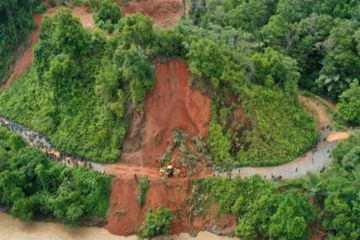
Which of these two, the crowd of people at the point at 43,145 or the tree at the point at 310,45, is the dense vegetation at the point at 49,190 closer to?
the crowd of people at the point at 43,145

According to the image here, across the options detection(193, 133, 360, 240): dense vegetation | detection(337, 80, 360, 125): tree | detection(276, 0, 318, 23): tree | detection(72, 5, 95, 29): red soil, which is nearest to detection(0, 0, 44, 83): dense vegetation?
detection(72, 5, 95, 29): red soil

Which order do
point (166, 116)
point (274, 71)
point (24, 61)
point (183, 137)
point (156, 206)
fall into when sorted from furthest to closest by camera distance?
point (24, 61)
point (274, 71)
point (166, 116)
point (183, 137)
point (156, 206)

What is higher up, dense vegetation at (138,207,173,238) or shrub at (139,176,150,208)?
shrub at (139,176,150,208)

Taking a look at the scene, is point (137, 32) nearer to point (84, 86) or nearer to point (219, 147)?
point (84, 86)

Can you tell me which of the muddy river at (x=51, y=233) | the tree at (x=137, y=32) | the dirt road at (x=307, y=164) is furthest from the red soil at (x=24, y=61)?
the dirt road at (x=307, y=164)

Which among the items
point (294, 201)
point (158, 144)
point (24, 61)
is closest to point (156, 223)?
point (158, 144)

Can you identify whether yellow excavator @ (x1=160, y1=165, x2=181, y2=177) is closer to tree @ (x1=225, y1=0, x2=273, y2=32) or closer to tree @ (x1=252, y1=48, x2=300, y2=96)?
tree @ (x1=252, y1=48, x2=300, y2=96)
